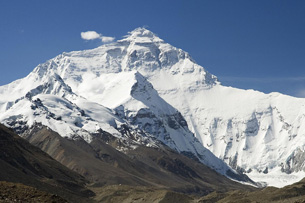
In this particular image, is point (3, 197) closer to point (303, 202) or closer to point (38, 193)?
point (38, 193)

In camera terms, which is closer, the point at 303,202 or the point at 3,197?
the point at 3,197

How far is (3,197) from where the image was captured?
10256cm

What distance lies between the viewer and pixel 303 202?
178875mm

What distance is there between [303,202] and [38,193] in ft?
313

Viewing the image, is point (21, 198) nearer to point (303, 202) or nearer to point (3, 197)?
point (3, 197)

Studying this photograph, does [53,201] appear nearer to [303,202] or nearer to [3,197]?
[3,197]

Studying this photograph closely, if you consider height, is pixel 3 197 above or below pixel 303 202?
below

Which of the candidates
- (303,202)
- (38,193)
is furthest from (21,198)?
(303,202)

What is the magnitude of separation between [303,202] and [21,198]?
97683 millimetres

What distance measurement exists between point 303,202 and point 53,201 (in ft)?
312

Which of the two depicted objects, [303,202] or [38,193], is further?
[303,202]

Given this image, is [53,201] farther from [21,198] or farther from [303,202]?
[303,202]

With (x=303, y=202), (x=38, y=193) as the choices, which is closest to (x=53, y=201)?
(x=38, y=193)

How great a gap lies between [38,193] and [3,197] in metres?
6.00
